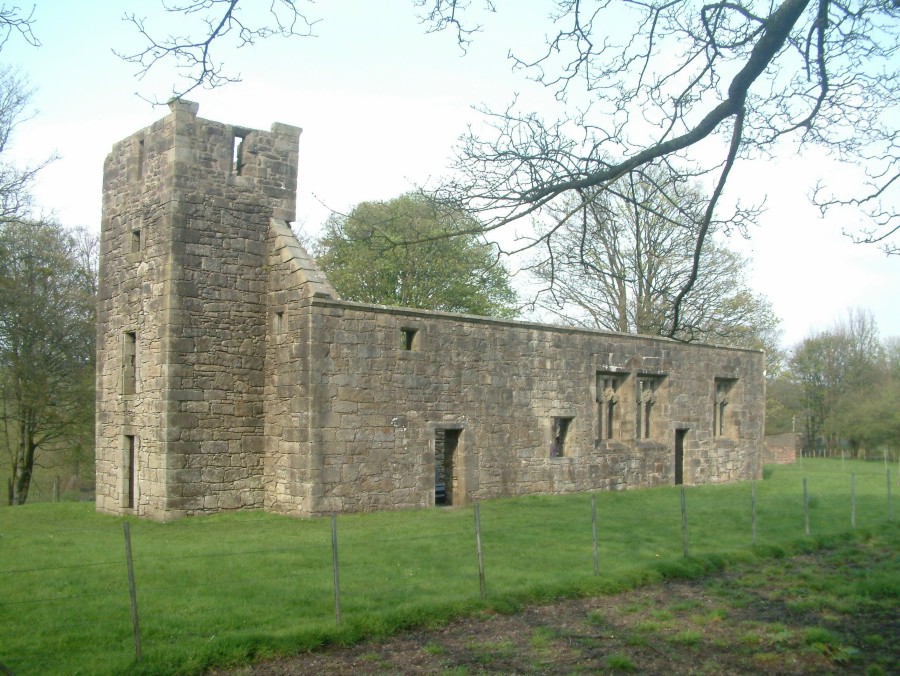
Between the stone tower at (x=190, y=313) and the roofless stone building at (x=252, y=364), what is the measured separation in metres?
0.03

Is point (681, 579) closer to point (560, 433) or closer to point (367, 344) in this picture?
point (367, 344)

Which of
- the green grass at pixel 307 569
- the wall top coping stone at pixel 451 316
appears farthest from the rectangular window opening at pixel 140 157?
the green grass at pixel 307 569

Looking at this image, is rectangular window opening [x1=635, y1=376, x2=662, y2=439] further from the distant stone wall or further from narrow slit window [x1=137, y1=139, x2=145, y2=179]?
the distant stone wall

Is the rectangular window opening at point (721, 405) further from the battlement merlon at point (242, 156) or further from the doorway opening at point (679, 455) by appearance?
the battlement merlon at point (242, 156)

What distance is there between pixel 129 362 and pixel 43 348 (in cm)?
1337

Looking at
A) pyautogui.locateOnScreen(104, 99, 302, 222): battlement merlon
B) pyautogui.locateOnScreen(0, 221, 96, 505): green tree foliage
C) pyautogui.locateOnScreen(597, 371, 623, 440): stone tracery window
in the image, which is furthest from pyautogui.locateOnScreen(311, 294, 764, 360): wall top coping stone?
pyautogui.locateOnScreen(0, 221, 96, 505): green tree foliage

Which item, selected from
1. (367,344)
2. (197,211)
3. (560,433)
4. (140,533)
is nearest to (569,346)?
(560,433)

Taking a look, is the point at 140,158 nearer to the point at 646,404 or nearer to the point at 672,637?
the point at 672,637

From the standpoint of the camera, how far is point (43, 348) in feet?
97.8

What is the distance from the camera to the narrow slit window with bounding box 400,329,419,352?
61.8ft

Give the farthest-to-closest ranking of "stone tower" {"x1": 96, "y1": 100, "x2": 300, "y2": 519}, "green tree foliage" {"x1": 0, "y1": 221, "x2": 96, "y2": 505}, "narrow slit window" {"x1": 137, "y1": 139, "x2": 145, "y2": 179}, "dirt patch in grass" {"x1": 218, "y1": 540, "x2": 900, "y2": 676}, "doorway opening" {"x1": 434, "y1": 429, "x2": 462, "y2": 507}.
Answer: "green tree foliage" {"x1": 0, "y1": 221, "x2": 96, "y2": 505}
"doorway opening" {"x1": 434, "y1": 429, "x2": 462, "y2": 507}
"narrow slit window" {"x1": 137, "y1": 139, "x2": 145, "y2": 179}
"stone tower" {"x1": 96, "y1": 100, "x2": 300, "y2": 519}
"dirt patch in grass" {"x1": 218, "y1": 540, "x2": 900, "y2": 676}

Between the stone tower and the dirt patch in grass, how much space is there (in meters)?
9.10

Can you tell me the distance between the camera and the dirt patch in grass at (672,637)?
305 inches

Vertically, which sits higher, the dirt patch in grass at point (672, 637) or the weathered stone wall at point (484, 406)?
the weathered stone wall at point (484, 406)
